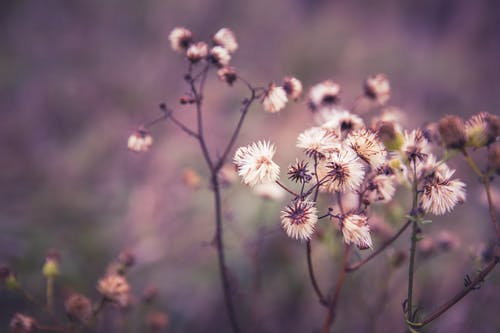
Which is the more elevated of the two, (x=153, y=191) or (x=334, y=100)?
(x=153, y=191)

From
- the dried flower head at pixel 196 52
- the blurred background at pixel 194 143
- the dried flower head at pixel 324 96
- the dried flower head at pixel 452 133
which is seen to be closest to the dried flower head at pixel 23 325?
the blurred background at pixel 194 143

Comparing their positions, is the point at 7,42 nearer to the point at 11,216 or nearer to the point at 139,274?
the point at 11,216

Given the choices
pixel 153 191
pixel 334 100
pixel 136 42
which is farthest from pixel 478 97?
pixel 136 42

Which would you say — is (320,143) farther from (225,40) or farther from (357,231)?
(225,40)

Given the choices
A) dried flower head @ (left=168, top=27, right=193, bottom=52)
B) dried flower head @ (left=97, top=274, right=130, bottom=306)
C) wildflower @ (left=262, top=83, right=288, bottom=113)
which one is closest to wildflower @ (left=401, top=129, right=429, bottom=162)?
wildflower @ (left=262, top=83, right=288, bottom=113)

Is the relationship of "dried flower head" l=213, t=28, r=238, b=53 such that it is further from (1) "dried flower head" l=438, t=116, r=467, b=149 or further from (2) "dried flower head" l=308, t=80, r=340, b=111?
(1) "dried flower head" l=438, t=116, r=467, b=149
